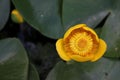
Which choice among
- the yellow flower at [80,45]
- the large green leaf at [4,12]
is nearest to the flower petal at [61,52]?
the yellow flower at [80,45]

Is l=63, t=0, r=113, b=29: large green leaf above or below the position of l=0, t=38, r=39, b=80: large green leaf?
above

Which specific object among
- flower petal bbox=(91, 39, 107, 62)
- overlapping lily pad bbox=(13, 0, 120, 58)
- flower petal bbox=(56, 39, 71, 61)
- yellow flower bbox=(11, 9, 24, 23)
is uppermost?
overlapping lily pad bbox=(13, 0, 120, 58)

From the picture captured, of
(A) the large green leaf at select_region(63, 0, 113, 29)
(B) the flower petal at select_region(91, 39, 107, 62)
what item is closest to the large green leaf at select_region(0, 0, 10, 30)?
(A) the large green leaf at select_region(63, 0, 113, 29)

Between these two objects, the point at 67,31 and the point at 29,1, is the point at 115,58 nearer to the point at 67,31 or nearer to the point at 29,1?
the point at 67,31

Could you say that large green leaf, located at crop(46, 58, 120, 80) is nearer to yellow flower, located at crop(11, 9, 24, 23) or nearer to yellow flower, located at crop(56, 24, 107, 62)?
yellow flower, located at crop(56, 24, 107, 62)

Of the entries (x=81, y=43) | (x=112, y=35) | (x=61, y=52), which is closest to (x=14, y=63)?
(x=61, y=52)

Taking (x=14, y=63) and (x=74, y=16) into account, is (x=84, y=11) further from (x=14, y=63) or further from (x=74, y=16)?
(x=14, y=63)

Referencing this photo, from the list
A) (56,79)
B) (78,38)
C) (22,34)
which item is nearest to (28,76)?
(56,79)

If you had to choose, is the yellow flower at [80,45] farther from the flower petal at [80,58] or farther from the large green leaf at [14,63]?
the large green leaf at [14,63]
